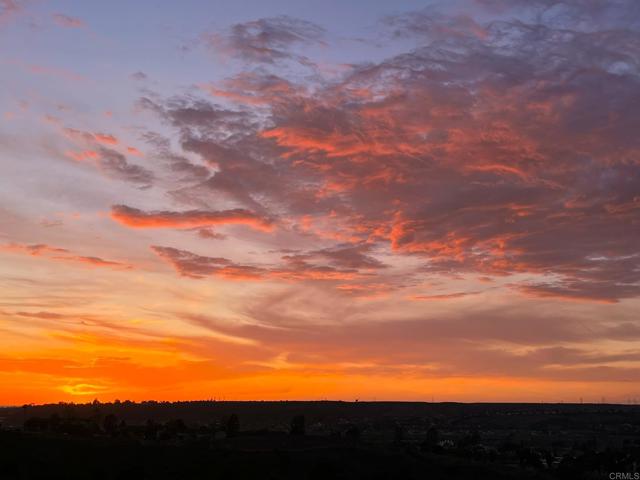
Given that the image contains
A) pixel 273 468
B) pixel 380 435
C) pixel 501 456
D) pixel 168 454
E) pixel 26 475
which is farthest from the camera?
pixel 380 435

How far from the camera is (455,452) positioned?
403 feet

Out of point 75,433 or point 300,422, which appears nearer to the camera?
point 75,433

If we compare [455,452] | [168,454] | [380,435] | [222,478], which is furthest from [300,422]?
[222,478]

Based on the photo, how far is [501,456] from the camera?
131 metres

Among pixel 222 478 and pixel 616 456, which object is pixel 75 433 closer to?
pixel 222 478

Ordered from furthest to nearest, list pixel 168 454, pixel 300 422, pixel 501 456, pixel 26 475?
pixel 300 422 < pixel 501 456 < pixel 168 454 < pixel 26 475

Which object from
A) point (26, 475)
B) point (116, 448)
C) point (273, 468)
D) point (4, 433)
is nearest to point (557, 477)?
point (273, 468)

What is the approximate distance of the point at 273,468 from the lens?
93000 millimetres

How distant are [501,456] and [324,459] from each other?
46.5 m

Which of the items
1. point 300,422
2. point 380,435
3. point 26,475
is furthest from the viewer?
point 380,435

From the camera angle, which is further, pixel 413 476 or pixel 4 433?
pixel 4 433

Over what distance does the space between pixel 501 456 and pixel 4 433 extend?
80464mm

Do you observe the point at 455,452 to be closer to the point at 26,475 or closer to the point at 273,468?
the point at 273,468

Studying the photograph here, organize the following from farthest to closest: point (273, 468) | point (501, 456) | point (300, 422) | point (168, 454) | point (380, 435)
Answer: point (380, 435)
point (300, 422)
point (501, 456)
point (168, 454)
point (273, 468)
